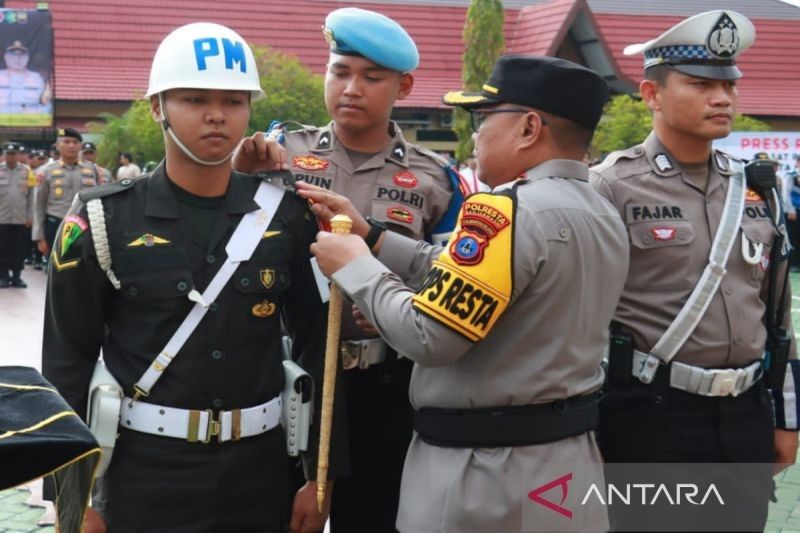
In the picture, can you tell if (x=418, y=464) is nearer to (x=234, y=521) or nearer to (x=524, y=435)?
(x=524, y=435)

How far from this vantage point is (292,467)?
3658 mm

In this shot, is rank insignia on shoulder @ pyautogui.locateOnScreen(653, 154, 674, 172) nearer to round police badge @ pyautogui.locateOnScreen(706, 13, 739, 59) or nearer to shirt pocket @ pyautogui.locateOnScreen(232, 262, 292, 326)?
round police badge @ pyautogui.locateOnScreen(706, 13, 739, 59)

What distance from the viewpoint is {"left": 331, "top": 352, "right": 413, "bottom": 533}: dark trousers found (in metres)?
3.95

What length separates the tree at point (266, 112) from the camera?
80.1 feet

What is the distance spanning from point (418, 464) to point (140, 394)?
0.80m

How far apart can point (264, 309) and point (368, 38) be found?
1111 mm

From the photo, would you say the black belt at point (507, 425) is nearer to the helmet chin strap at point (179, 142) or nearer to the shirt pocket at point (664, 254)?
the shirt pocket at point (664, 254)

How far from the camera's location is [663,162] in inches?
155

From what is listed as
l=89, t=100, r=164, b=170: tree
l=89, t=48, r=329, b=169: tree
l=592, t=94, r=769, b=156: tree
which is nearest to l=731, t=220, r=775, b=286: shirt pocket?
l=592, t=94, r=769, b=156: tree

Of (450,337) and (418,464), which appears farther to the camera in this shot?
(418,464)

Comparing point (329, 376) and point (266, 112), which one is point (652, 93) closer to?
point (329, 376)

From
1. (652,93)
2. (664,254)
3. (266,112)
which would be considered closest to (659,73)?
(652,93)

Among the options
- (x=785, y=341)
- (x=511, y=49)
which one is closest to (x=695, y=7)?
(x=511, y=49)

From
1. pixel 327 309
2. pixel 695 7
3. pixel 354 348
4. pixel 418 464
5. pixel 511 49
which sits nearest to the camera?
pixel 418 464
